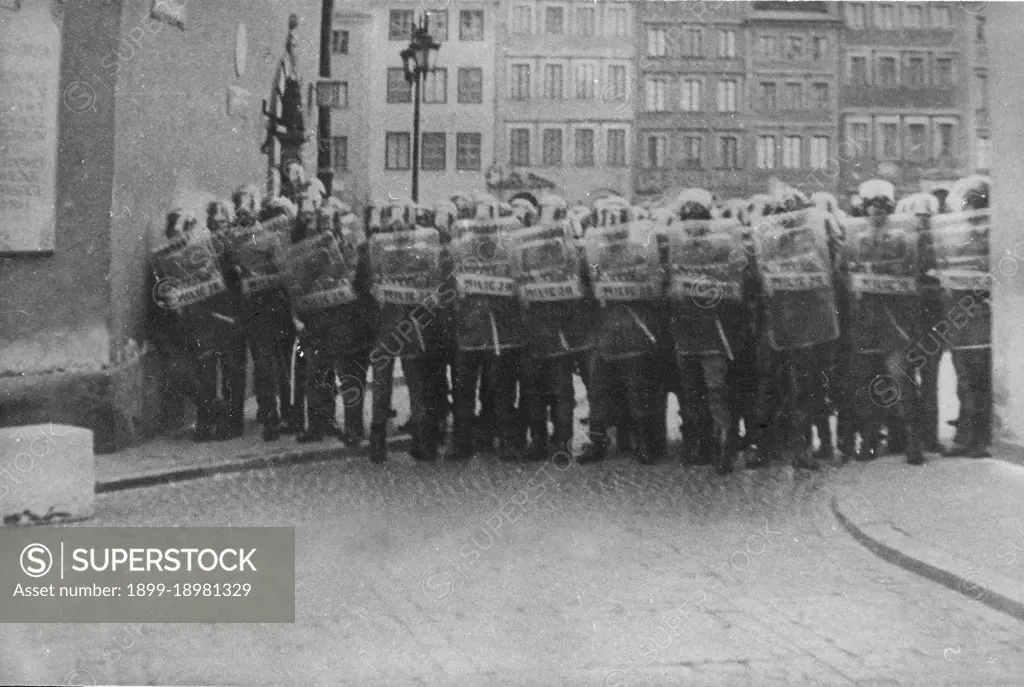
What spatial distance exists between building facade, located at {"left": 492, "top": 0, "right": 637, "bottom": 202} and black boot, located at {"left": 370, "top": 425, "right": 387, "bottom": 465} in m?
2.34

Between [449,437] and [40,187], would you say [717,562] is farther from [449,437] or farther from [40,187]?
[40,187]

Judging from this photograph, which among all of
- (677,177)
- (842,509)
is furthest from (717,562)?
(677,177)

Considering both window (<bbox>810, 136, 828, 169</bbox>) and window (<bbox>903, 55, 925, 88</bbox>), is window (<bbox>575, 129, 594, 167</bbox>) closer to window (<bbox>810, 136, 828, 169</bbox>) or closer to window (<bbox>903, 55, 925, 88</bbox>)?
window (<bbox>810, 136, 828, 169</bbox>)

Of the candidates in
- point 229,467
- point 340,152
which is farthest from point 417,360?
point 340,152

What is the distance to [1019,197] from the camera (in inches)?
210

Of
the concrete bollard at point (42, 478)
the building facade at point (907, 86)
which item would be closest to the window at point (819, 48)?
the building facade at point (907, 86)

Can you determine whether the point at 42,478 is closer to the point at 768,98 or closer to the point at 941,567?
the point at 768,98

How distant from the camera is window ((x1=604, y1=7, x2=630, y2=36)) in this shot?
207 inches

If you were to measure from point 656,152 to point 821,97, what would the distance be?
74 centimetres

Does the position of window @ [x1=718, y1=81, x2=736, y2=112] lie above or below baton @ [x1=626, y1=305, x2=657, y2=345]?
above

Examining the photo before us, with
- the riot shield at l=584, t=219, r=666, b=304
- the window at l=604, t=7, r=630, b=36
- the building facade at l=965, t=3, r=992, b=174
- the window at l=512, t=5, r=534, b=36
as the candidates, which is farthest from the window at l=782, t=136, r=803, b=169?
the riot shield at l=584, t=219, r=666, b=304

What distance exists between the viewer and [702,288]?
7180 mm

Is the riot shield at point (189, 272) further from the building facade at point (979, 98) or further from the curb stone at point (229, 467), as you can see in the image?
the building facade at point (979, 98)

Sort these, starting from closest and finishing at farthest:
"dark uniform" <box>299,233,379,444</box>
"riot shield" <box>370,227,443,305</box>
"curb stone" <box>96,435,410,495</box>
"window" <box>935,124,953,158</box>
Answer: "window" <box>935,124,953,158</box> → "curb stone" <box>96,435,410,495</box> → "riot shield" <box>370,227,443,305</box> → "dark uniform" <box>299,233,379,444</box>
